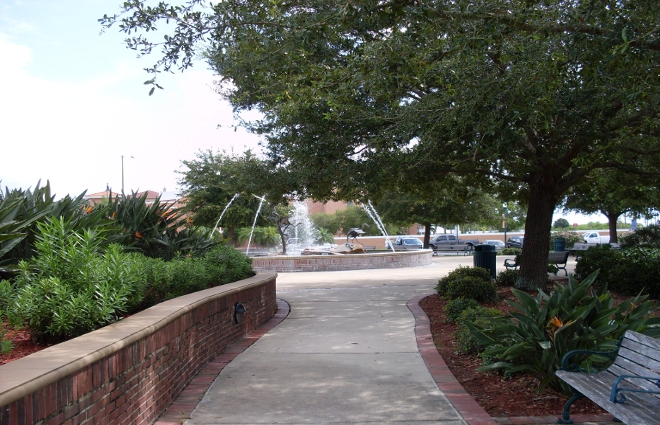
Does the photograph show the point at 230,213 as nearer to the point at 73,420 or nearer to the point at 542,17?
the point at 542,17

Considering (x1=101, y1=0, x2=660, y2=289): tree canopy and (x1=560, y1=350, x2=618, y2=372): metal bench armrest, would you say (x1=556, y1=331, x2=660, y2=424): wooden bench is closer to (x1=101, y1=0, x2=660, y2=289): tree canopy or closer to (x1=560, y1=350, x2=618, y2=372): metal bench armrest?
(x1=560, y1=350, x2=618, y2=372): metal bench armrest

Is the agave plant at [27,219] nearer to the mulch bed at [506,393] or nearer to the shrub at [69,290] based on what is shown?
the shrub at [69,290]

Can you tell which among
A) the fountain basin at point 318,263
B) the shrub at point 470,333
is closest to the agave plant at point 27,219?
the shrub at point 470,333

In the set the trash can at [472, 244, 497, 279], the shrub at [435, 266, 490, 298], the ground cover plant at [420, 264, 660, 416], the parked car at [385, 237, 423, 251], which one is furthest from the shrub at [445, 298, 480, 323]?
the parked car at [385, 237, 423, 251]

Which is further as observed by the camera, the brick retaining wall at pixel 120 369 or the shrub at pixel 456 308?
the shrub at pixel 456 308

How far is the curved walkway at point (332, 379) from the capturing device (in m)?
4.98

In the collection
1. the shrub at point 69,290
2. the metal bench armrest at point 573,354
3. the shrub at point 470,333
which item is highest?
the shrub at point 69,290

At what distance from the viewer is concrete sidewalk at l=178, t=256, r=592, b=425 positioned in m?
4.99

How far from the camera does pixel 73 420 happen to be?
136 inches

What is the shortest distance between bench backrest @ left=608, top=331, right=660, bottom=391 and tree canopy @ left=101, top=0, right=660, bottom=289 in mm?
3156

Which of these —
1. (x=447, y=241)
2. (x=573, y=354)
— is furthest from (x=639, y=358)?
(x=447, y=241)

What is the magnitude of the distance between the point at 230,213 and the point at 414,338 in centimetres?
3165

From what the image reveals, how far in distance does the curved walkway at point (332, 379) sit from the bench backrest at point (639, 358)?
1.10m

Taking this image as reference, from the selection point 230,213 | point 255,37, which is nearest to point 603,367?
point 255,37
